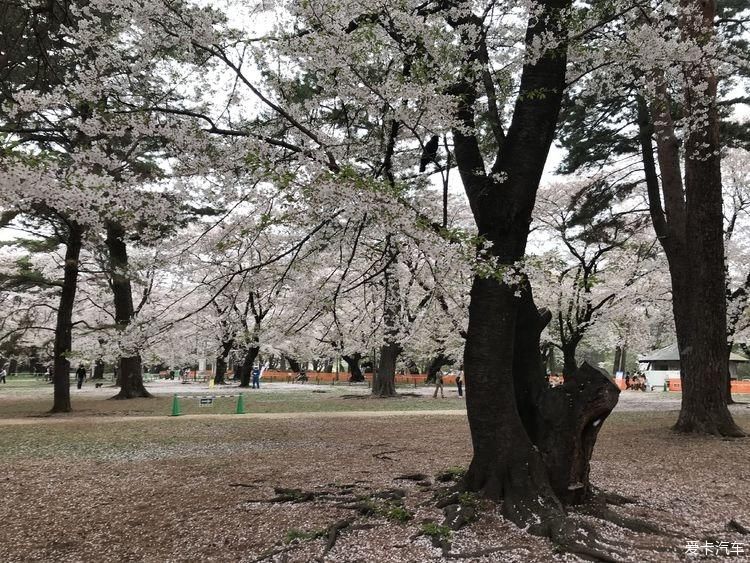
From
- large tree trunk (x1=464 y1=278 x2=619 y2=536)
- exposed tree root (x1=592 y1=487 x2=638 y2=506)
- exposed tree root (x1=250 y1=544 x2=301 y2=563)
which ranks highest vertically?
large tree trunk (x1=464 y1=278 x2=619 y2=536)

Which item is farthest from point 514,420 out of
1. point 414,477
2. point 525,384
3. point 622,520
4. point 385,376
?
point 385,376

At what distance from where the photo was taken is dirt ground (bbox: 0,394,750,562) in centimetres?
354

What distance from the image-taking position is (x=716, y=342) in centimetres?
836

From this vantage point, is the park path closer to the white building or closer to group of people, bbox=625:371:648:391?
group of people, bbox=625:371:648:391

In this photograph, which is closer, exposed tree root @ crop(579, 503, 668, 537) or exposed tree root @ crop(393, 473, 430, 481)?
exposed tree root @ crop(579, 503, 668, 537)

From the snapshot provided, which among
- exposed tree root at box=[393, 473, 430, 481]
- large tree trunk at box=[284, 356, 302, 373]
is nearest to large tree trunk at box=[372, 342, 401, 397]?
exposed tree root at box=[393, 473, 430, 481]

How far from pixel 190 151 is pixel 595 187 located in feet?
29.4

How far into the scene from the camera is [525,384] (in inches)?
181

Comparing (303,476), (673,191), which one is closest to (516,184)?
(303,476)

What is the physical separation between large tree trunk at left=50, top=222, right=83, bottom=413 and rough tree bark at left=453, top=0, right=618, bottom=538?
1246 centimetres

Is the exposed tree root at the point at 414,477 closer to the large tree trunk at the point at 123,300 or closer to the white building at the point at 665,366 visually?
the large tree trunk at the point at 123,300

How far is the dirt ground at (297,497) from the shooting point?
354 centimetres

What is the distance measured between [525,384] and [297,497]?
2305mm

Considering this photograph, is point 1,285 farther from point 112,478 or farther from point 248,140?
point 248,140
